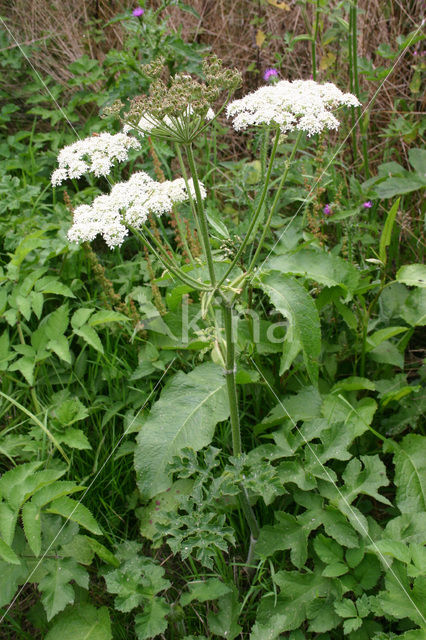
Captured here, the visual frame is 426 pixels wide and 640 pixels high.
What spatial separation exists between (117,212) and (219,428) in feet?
3.70

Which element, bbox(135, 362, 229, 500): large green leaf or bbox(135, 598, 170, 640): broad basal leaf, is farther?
bbox(135, 362, 229, 500): large green leaf

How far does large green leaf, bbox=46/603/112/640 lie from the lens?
183 cm

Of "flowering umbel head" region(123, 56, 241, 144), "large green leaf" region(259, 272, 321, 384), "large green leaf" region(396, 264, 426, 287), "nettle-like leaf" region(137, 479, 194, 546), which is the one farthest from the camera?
"large green leaf" region(396, 264, 426, 287)

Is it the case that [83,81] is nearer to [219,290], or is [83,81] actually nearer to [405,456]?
[219,290]

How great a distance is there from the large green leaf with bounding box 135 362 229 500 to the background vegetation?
4 centimetres

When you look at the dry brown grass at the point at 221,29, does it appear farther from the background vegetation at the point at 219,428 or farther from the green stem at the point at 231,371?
the green stem at the point at 231,371

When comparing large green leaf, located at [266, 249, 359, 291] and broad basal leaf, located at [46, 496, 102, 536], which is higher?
large green leaf, located at [266, 249, 359, 291]

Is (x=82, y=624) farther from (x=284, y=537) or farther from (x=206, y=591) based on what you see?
(x=284, y=537)

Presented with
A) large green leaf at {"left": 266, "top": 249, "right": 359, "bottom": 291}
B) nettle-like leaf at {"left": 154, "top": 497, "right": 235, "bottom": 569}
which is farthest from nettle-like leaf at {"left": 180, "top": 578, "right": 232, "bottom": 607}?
large green leaf at {"left": 266, "top": 249, "right": 359, "bottom": 291}

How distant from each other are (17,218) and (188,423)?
1.62 meters

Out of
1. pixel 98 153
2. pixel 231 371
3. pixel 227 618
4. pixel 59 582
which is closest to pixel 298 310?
pixel 231 371

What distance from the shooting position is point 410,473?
1.97 m

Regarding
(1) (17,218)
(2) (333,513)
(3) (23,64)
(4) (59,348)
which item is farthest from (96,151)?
(3) (23,64)

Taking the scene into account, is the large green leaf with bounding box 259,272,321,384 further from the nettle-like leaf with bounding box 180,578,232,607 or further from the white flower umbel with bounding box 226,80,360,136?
the nettle-like leaf with bounding box 180,578,232,607
